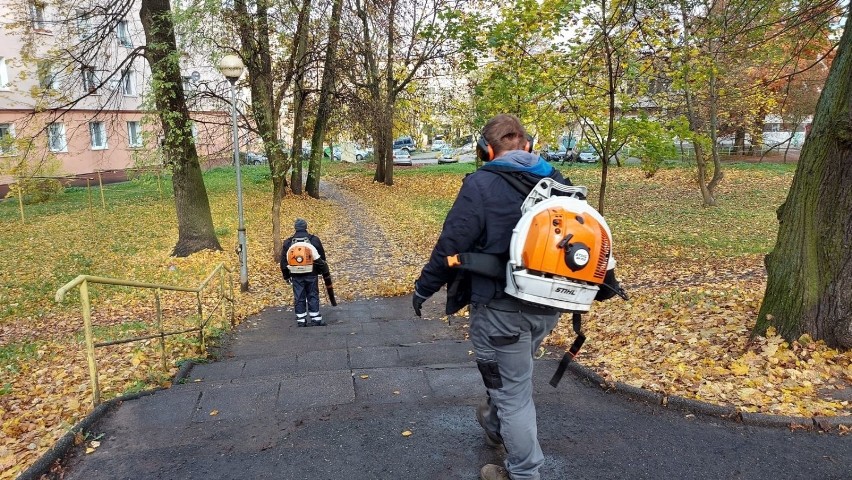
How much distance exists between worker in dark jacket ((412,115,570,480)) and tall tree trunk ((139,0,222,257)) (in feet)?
29.3

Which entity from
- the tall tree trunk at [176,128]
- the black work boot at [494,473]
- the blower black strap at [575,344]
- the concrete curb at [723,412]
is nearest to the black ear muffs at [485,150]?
the blower black strap at [575,344]

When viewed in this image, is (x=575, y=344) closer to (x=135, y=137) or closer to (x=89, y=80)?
(x=135, y=137)

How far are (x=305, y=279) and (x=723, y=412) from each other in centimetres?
578

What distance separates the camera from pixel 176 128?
1128 cm

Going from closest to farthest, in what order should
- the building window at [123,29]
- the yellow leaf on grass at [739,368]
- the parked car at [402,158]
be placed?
1. the yellow leaf on grass at [739,368]
2. the building window at [123,29]
3. the parked car at [402,158]

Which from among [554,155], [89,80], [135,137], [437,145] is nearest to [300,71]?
[135,137]

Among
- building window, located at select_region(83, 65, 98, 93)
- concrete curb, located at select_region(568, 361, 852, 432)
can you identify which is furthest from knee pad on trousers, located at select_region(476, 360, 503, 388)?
building window, located at select_region(83, 65, 98, 93)

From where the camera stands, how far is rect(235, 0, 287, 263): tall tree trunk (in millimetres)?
10953

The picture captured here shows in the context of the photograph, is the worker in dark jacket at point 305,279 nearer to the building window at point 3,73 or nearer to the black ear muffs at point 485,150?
the black ear muffs at point 485,150

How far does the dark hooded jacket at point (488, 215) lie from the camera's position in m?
2.83

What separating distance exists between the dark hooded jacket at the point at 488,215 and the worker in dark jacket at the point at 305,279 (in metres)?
5.48

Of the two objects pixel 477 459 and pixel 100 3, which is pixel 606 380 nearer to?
pixel 477 459

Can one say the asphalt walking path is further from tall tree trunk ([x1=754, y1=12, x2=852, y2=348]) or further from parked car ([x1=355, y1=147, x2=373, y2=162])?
parked car ([x1=355, y1=147, x2=373, y2=162])

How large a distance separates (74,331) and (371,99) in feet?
27.8
